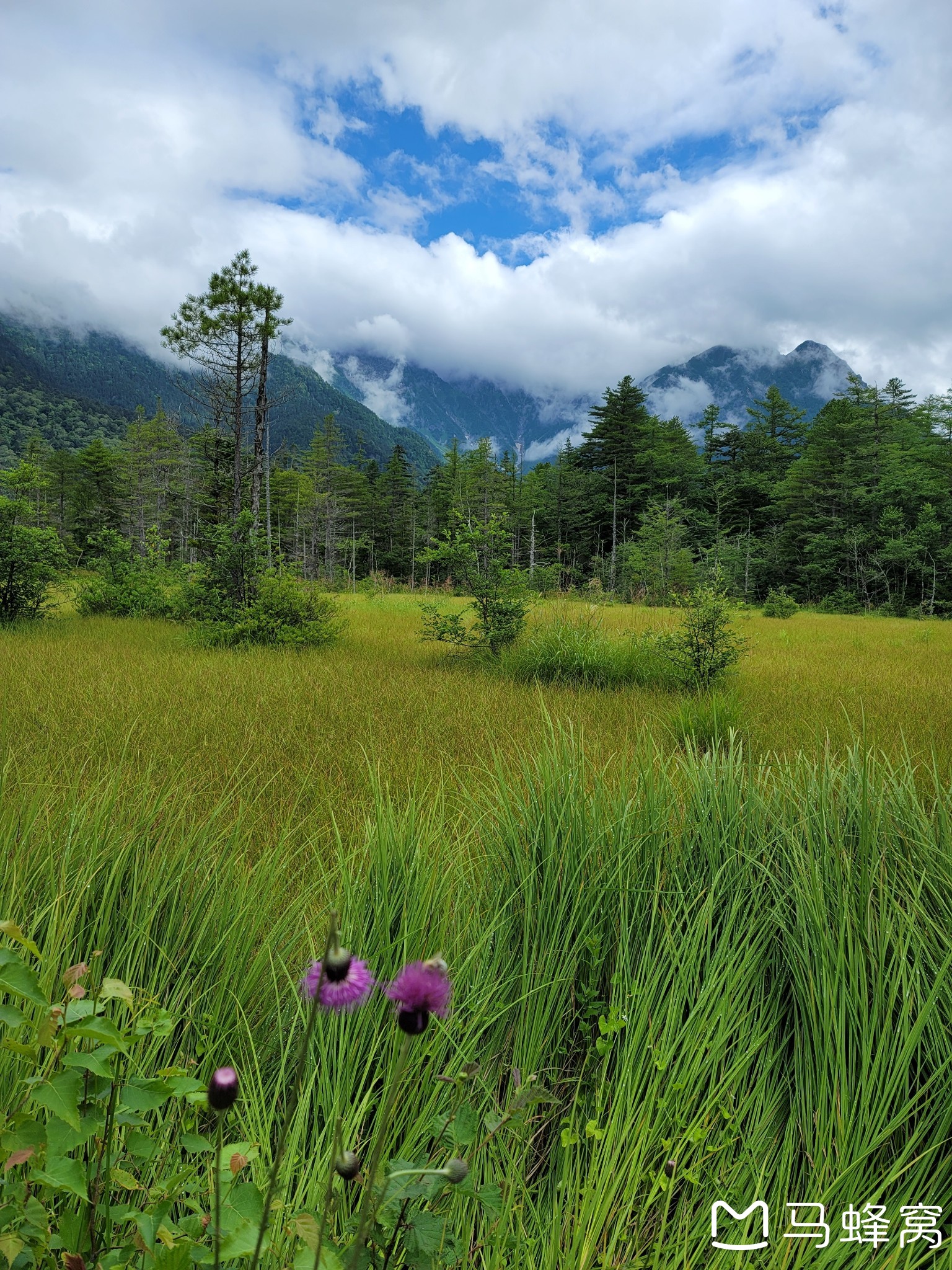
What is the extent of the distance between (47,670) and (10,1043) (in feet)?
20.3

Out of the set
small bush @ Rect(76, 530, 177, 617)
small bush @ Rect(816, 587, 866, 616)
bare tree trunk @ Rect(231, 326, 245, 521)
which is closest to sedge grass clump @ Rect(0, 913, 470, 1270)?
bare tree trunk @ Rect(231, 326, 245, 521)

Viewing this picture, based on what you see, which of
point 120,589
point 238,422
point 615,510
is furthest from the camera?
point 615,510

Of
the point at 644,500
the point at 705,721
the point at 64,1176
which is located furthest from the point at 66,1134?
the point at 644,500

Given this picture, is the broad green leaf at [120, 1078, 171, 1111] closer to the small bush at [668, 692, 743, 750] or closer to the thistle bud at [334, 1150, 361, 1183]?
the thistle bud at [334, 1150, 361, 1183]

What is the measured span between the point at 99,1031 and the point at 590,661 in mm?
6077

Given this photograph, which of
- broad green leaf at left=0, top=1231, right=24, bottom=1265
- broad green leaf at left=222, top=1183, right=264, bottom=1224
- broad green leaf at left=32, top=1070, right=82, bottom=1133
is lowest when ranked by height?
broad green leaf at left=222, top=1183, right=264, bottom=1224

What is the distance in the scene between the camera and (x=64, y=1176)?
2.46 ft

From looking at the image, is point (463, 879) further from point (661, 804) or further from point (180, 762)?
point (180, 762)

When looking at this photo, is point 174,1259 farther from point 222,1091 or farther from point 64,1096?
point 222,1091

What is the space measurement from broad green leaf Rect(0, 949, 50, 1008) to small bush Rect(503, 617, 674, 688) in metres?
5.69

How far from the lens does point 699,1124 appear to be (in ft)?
4.26

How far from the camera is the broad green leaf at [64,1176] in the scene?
73 cm

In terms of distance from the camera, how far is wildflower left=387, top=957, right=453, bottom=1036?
550 millimetres

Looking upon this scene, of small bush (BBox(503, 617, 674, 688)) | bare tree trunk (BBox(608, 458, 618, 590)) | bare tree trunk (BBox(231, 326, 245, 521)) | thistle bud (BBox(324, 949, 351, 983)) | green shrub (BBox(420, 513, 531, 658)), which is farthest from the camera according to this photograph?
bare tree trunk (BBox(608, 458, 618, 590))
